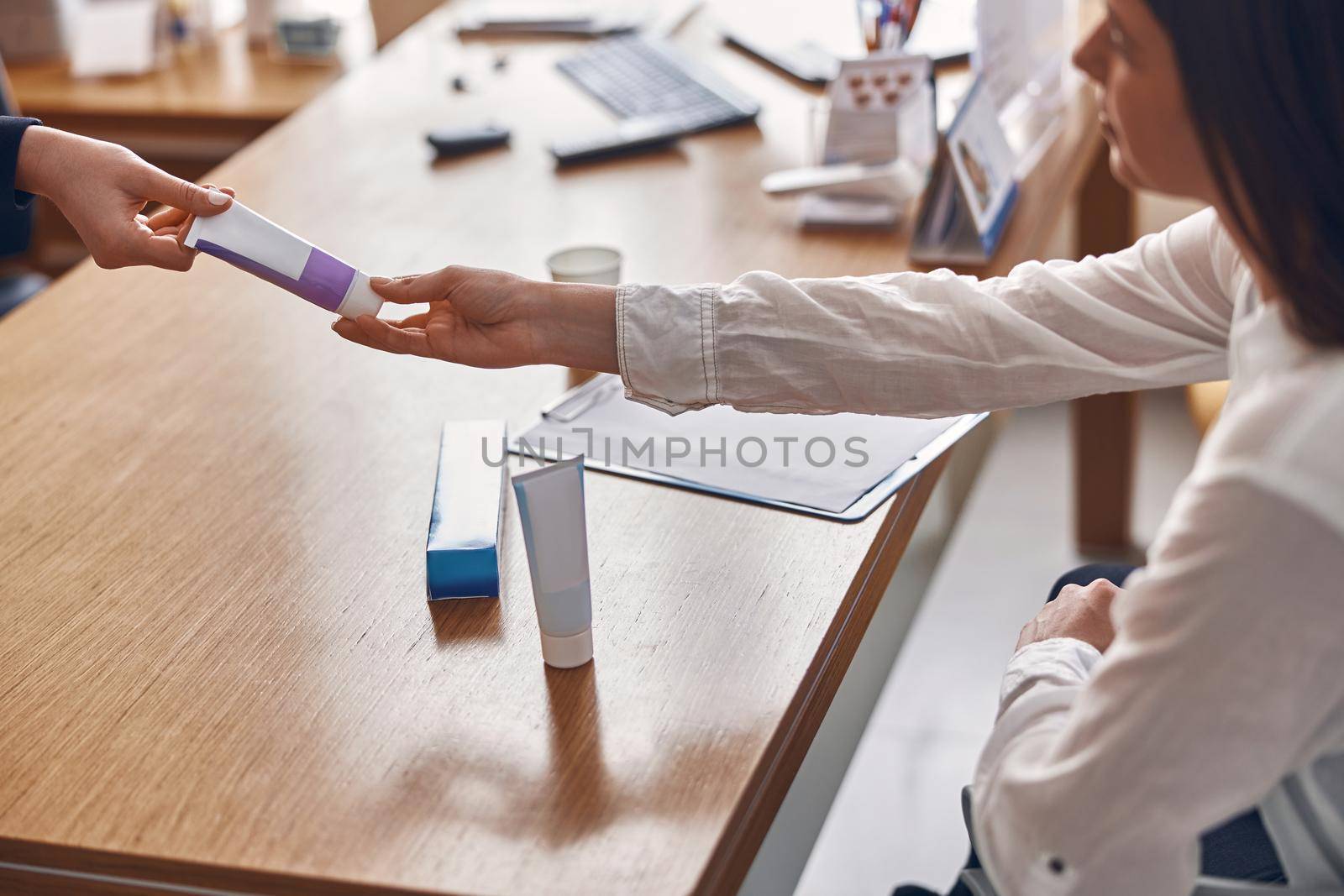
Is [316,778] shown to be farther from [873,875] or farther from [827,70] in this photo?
[827,70]

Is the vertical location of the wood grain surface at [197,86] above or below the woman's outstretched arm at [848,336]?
below

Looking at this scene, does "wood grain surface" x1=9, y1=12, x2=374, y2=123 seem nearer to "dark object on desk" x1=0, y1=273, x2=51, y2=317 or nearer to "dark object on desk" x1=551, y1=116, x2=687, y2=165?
"dark object on desk" x1=0, y1=273, x2=51, y2=317

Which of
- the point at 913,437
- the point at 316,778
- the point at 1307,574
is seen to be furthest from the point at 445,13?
the point at 1307,574

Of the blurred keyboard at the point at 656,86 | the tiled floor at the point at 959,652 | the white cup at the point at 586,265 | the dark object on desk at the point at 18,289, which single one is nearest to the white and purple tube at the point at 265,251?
the white cup at the point at 586,265

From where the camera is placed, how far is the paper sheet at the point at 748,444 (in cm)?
113

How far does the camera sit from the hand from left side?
3.03 ft

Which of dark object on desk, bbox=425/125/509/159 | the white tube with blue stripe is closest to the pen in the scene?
dark object on desk, bbox=425/125/509/159

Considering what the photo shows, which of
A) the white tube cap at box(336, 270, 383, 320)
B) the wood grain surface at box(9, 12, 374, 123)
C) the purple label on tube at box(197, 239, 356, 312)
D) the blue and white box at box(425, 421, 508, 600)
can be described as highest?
the purple label on tube at box(197, 239, 356, 312)

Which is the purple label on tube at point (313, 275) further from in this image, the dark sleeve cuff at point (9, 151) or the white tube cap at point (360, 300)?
the dark sleeve cuff at point (9, 151)

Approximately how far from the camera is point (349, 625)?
98 cm

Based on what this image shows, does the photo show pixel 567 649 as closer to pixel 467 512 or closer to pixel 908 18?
pixel 467 512

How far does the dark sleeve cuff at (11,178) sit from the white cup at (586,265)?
0.46 m

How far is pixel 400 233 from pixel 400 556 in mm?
664

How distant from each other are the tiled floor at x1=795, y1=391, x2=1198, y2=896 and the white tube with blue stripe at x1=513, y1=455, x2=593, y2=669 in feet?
1.36
